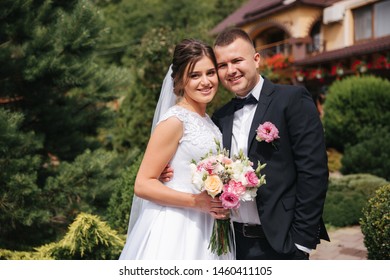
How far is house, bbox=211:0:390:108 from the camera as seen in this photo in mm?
15500

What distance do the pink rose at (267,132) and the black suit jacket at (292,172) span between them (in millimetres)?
126

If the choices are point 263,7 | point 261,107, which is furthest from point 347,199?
point 263,7

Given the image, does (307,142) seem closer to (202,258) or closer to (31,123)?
(202,258)

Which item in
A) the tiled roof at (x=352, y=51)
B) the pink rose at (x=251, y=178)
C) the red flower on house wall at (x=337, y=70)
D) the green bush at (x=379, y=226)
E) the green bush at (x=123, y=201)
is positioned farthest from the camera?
the red flower on house wall at (x=337, y=70)

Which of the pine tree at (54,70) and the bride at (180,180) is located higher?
the pine tree at (54,70)

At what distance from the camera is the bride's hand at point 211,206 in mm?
2729

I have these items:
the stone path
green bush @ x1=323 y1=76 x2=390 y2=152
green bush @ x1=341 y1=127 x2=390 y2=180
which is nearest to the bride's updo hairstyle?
the stone path

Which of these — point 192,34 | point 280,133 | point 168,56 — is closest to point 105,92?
point 168,56

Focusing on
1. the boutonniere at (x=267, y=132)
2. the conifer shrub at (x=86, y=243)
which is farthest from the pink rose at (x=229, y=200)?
the conifer shrub at (x=86, y=243)

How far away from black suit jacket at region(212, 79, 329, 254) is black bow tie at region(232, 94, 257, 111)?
180 mm

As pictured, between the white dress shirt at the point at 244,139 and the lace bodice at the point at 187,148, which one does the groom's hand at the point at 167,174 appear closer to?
the lace bodice at the point at 187,148

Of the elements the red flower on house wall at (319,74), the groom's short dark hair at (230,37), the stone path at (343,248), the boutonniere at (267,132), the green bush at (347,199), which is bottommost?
the stone path at (343,248)

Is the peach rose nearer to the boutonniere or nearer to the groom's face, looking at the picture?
the boutonniere

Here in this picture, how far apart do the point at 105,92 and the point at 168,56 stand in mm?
2745
